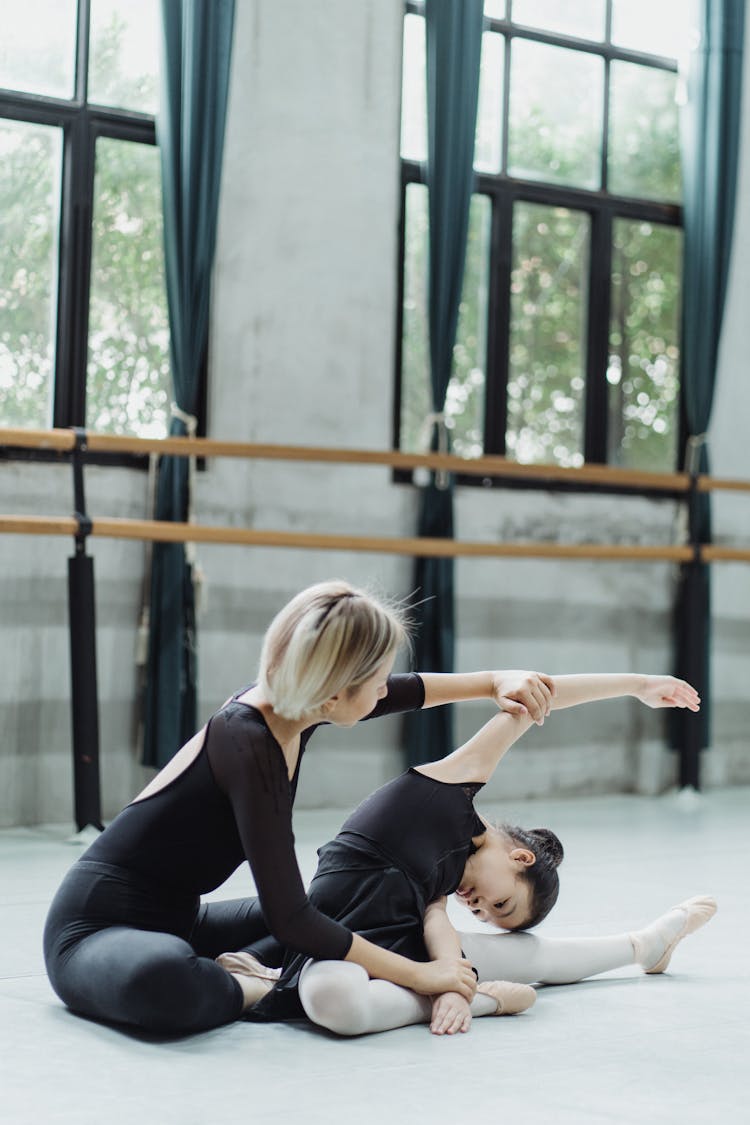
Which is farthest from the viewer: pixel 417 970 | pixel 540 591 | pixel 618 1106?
pixel 540 591

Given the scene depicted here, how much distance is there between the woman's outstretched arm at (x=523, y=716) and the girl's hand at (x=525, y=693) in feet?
0.10

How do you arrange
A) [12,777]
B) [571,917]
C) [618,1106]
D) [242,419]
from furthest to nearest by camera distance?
[242,419] < [12,777] < [571,917] < [618,1106]

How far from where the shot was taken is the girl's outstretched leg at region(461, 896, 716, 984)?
2.39 m

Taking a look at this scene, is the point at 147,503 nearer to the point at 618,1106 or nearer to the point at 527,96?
the point at 527,96

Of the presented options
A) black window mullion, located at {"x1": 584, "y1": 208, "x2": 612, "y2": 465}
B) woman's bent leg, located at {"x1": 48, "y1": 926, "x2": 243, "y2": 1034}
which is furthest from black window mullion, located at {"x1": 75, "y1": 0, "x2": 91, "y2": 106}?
woman's bent leg, located at {"x1": 48, "y1": 926, "x2": 243, "y2": 1034}

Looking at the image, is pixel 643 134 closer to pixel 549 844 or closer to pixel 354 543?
pixel 354 543

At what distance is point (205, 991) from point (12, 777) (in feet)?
6.95

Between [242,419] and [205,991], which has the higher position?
[242,419]

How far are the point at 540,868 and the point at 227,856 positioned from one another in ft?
1.74

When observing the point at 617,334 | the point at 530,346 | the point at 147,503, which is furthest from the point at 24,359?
the point at 617,334

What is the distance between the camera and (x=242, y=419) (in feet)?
14.5

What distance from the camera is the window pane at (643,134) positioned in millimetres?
5137

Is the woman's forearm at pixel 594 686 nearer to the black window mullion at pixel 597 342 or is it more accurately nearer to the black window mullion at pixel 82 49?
the black window mullion at pixel 82 49

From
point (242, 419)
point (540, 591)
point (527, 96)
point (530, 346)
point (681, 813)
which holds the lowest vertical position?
point (681, 813)
